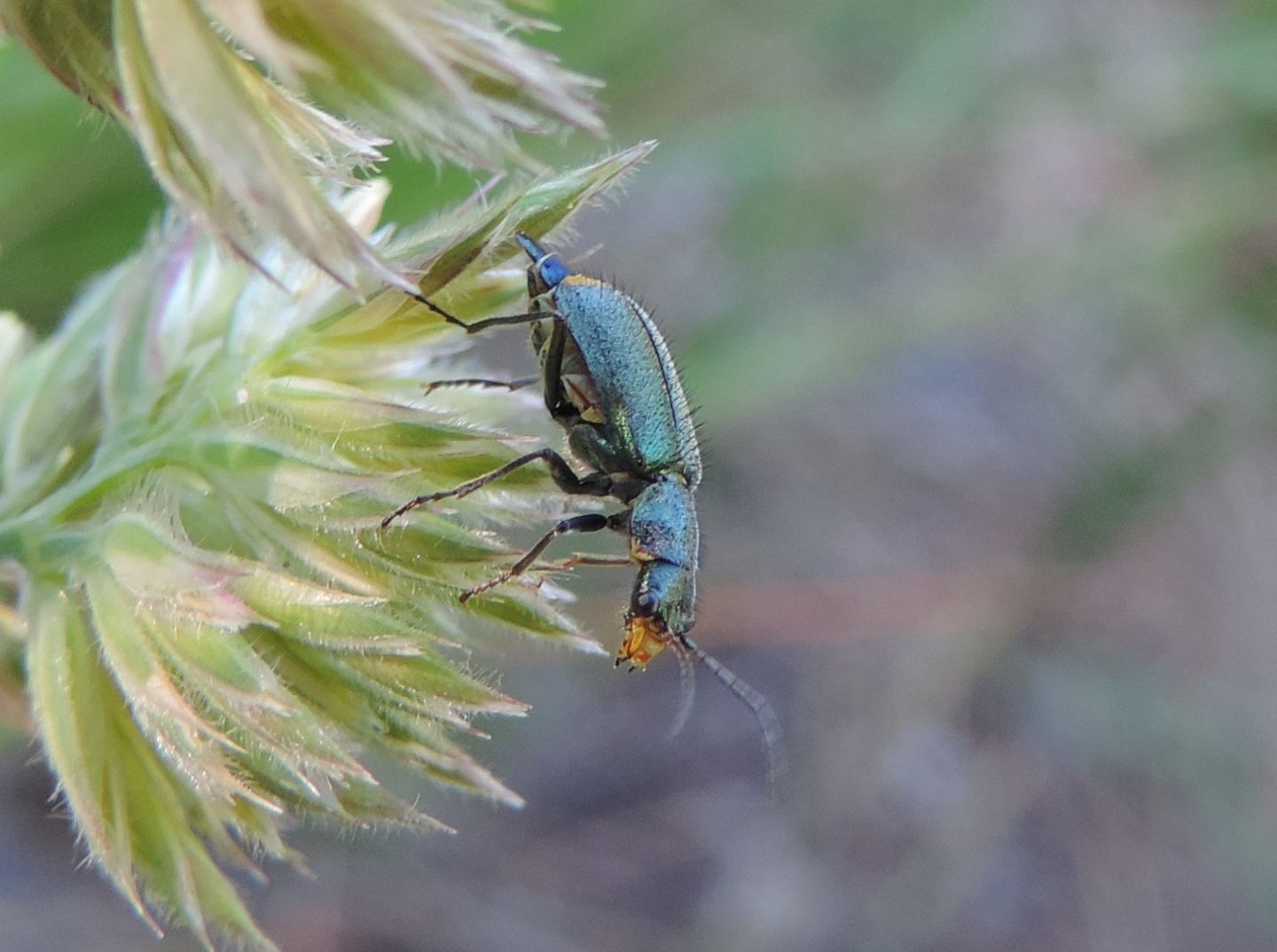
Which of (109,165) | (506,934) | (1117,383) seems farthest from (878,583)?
(109,165)

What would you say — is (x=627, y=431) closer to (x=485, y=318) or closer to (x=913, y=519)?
(x=485, y=318)

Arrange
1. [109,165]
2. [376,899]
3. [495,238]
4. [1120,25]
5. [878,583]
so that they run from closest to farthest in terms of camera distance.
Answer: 1. [495,238]
2. [109,165]
3. [376,899]
4. [878,583]
5. [1120,25]

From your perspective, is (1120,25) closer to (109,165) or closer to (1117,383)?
(1117,383)

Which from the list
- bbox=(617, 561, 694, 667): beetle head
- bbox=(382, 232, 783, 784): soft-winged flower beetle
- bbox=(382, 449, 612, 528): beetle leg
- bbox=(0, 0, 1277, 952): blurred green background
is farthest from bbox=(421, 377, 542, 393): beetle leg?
bbox=(0, 0, 1277, 952): blurred green background

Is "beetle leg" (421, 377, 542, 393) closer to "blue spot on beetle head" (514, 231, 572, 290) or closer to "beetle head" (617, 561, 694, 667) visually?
"blue spot on beetle head" (514, 231, 572, 290)

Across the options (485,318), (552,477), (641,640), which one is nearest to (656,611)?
(641,640)

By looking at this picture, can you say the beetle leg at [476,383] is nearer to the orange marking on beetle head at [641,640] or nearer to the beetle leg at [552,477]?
the beetle leg at [552,477]
